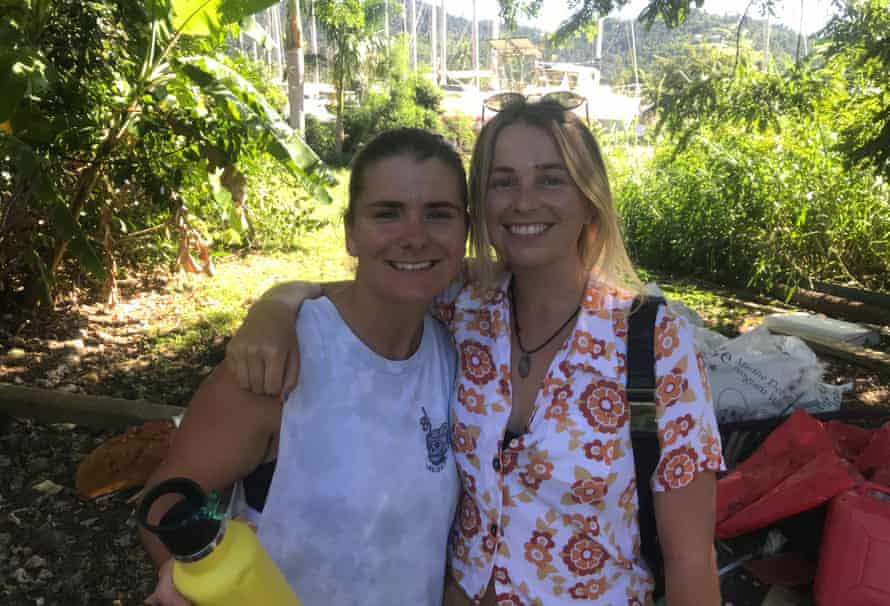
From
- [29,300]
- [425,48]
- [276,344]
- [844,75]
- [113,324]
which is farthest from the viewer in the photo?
[425,48]

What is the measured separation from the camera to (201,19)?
507 centimetres

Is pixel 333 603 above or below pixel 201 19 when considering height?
below

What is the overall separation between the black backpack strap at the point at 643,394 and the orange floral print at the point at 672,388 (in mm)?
21

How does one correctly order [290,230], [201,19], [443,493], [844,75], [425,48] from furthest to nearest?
[425,48] → [290,230] → [844,75] → [201,19] → [443,493]

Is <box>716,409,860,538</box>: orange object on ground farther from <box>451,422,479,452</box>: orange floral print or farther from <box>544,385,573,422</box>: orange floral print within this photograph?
<box>451,422,479,452</box>: orange floral print

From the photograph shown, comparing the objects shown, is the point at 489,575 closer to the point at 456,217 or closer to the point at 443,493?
the point at 443,493

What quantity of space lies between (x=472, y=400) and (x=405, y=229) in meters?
0.45

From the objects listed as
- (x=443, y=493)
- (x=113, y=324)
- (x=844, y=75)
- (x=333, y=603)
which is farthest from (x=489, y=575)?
(x=844, y=75)

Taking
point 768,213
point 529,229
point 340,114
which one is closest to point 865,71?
point 768,213

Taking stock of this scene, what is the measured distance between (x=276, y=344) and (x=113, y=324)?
211 inches

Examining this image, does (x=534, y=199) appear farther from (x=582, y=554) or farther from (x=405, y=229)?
(x=582, y=554)

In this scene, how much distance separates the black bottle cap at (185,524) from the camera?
36.7 inches

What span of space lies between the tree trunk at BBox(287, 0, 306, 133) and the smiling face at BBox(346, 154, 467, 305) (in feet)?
44.9

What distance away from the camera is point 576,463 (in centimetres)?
148
